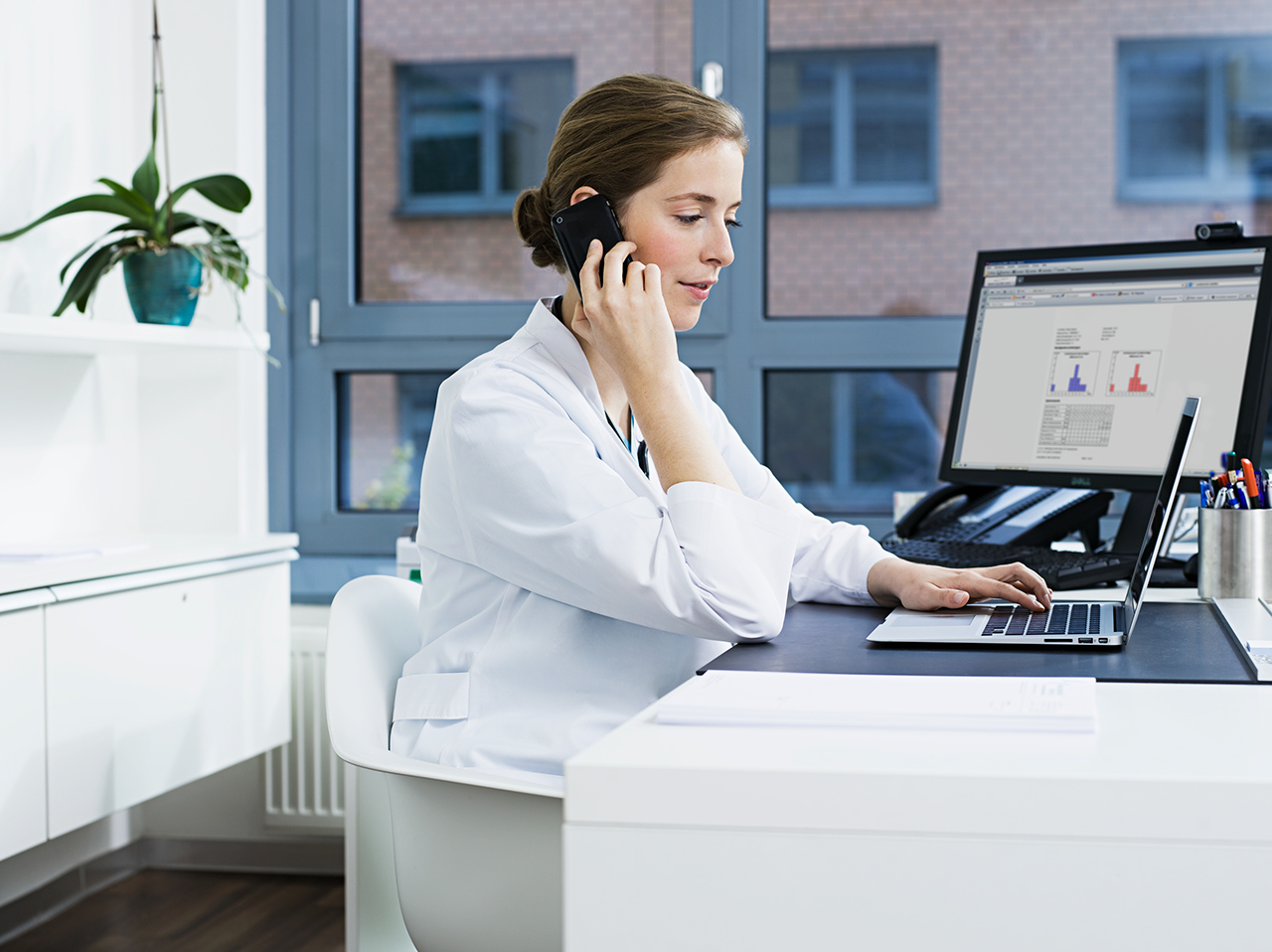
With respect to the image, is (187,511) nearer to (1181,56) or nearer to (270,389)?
(270,389)

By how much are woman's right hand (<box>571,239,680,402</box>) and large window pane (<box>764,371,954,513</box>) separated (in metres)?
1.45

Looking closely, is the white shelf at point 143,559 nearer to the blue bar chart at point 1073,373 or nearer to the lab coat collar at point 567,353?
the lab coat collar at point 567,353

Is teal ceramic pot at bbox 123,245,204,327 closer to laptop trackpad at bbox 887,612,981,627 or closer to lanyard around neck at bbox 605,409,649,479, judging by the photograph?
lanyard around neck at bbox 605,409,649,479

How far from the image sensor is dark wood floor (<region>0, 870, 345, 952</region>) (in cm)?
238

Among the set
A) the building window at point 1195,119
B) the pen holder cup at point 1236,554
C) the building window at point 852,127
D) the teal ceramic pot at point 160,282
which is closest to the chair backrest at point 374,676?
the pen holder cup at point 1236,554

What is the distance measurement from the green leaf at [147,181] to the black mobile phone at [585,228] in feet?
3.99

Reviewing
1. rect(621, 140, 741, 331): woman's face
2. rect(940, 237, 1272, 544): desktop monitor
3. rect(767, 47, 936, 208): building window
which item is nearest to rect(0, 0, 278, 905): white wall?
rect(767, 47, 936, 208): building window

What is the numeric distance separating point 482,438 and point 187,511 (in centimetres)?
171

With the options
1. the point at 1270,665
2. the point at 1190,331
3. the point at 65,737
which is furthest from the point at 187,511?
the point at 1270,665

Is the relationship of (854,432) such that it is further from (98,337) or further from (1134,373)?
(98,337)

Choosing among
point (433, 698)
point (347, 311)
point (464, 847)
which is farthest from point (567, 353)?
point (347, 311)

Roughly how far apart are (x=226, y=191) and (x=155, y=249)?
17cm

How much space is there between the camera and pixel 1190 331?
67.0 inches

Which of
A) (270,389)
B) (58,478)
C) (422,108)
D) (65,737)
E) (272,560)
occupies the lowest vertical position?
(65,737)
